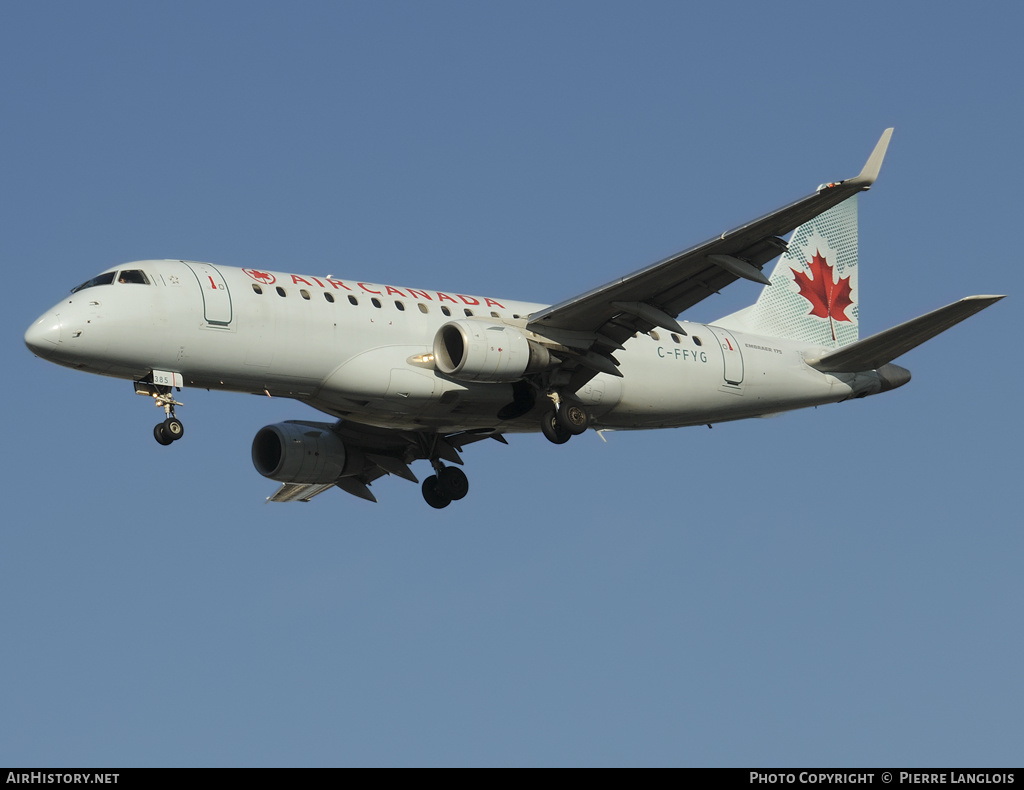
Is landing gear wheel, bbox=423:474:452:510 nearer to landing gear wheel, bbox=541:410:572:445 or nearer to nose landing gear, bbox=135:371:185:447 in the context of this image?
landing gear wheel, bbox=541:410:572:445

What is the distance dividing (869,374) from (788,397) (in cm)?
235

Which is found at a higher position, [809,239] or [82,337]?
[809,239]

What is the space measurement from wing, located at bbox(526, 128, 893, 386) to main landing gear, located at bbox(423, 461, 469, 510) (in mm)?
4738

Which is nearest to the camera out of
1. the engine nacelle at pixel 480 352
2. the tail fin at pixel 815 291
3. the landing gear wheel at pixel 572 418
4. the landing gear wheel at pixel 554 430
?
the engine nacelle at pixel 480 352

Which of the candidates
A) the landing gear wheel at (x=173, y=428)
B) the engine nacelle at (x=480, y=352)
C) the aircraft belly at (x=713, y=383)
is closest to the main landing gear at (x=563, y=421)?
the aircraft belly at (x=713, y=383)

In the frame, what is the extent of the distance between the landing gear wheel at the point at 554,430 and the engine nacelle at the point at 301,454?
18.0ft

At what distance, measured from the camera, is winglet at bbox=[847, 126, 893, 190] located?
1141 inches

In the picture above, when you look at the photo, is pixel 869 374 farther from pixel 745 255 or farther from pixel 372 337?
pixel 372 337

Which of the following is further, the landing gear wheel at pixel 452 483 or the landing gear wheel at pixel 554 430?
the landing gear wheel at pixel 452 483

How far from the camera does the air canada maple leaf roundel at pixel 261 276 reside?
105 feet

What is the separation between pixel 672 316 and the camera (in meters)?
34.0

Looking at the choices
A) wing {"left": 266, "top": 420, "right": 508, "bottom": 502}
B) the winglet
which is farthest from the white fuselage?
the winglet

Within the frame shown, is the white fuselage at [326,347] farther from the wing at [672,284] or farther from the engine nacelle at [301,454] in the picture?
the engine nacelle at [301,454]
